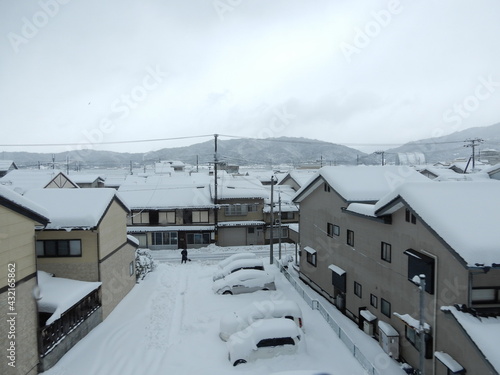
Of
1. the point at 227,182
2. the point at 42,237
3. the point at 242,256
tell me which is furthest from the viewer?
the point at 227,182

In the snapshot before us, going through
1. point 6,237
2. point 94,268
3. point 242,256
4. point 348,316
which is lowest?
point 348,316

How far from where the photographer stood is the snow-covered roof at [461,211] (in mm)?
9492

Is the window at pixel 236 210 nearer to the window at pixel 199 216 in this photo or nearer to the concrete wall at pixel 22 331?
the window at pixel 199 216

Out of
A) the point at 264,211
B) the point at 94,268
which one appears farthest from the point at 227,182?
the point at 94,268

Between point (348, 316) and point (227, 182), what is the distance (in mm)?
22877

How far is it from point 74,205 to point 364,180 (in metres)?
15.4

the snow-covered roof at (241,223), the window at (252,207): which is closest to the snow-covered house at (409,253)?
the snow-covered roof at (241,223)

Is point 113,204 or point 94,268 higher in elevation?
point 113,204

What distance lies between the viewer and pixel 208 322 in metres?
16.1

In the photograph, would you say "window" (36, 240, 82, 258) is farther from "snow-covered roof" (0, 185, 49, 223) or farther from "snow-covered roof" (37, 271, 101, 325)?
"snow-covered roof" (0, 185, 49, 223)

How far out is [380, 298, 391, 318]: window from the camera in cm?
1451

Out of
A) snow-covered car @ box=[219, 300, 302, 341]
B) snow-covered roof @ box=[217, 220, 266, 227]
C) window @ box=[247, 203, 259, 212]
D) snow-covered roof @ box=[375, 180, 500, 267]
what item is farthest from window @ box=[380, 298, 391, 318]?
window @ box=[247, 203, 259, 212]

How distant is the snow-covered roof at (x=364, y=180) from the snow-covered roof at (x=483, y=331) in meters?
8.52

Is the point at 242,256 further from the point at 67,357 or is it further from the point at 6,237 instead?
the point at 6,237
